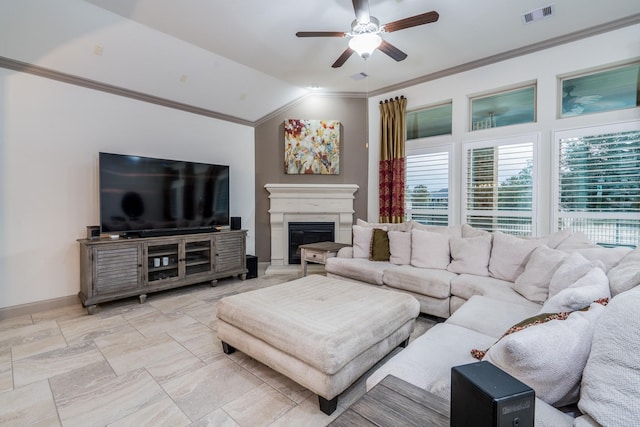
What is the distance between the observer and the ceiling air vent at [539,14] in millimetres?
3037

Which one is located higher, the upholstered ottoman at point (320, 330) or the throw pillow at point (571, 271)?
the throw pillow at point (571, 271)

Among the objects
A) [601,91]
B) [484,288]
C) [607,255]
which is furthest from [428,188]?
[607,255]

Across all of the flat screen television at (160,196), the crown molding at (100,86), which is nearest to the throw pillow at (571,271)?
the flat screen television at (160,196)

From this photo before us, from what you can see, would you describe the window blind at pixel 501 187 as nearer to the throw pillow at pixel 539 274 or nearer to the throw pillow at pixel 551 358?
the throw pillow at pixel 539 274

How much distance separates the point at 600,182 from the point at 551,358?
3.53 meters

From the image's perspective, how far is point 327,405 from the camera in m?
1.72

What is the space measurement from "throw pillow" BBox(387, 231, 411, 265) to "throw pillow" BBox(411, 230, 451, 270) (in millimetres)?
87

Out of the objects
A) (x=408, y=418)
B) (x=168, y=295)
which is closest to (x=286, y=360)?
(x=408, y=418)

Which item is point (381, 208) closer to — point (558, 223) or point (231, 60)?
point (558, 223)

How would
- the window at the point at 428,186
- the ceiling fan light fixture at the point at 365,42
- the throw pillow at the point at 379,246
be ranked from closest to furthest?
the ceiling fan light fixture at the point at 365,42 → the throw pillow at the point at 379,246 → the window at the point at 428,186

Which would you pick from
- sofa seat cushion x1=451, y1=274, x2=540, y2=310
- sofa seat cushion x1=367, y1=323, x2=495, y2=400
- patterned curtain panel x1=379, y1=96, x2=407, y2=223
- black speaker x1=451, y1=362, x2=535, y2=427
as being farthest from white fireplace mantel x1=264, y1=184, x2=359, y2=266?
black speaker x1=451, y1=362, x2=535, y2=427

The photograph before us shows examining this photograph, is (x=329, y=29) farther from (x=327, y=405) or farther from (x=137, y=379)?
(x=137, y=379)

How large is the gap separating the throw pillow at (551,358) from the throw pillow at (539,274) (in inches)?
59.6

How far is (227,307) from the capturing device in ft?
7.47
